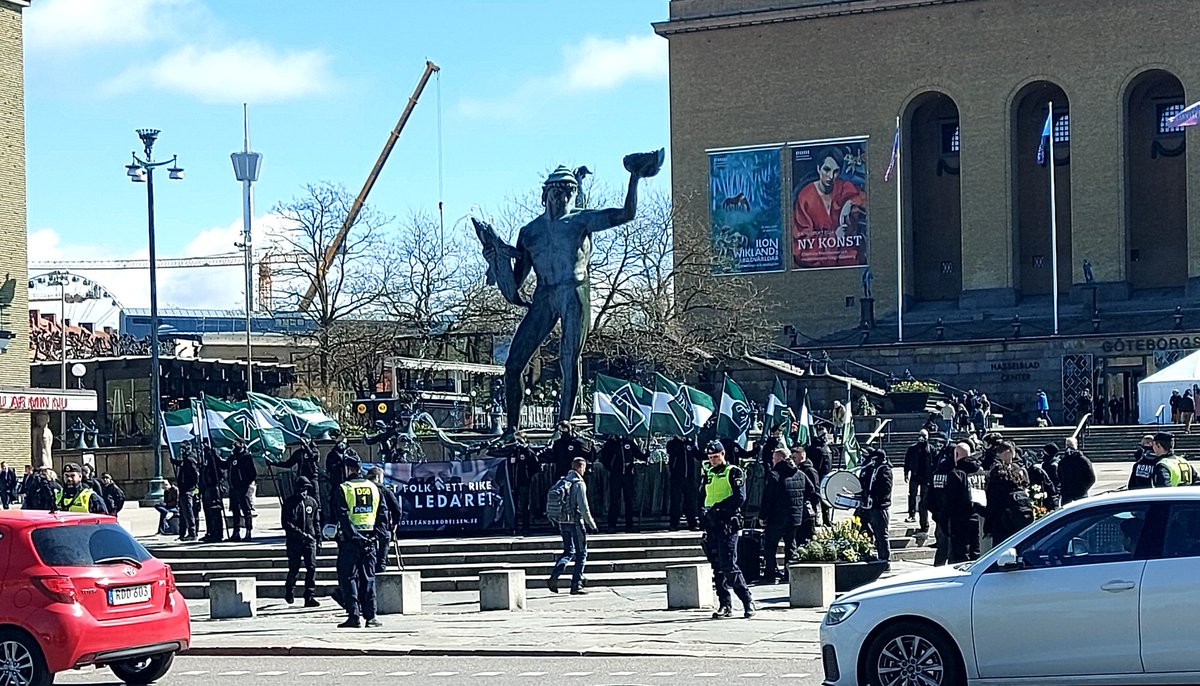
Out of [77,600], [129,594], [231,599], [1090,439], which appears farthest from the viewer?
[1090,439]

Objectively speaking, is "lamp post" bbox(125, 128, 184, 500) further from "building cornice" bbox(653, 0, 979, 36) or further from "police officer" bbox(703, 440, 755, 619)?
"building cornice" bbox(653, 0, 979, 36)

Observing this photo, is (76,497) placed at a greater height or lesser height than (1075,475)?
lesser

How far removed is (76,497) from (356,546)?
9773mm

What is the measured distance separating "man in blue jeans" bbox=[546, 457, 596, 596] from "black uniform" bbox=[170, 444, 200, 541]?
870 cm

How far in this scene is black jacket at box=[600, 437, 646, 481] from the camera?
25438 mm

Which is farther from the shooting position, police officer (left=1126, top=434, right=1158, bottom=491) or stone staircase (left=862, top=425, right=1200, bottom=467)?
stone staircase (left=862, top=425, right=1200, bottom=467)

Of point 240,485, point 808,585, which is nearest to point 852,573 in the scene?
point 808,585

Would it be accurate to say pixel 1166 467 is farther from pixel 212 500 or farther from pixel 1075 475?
pixel 212 500

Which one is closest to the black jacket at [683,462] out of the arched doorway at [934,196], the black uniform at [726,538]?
the black uniform at [726,538]

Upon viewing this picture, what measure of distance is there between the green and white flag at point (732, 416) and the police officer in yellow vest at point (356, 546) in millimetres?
8544

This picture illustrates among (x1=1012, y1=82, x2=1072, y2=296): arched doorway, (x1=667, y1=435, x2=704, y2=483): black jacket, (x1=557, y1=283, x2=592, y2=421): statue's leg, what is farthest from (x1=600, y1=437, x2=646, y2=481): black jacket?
(x1=1012, y1=82, x2=1072, y2=296): arched doorway

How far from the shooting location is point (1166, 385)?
162ft

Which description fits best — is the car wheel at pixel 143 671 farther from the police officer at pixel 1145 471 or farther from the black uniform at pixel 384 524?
the police officer at pixel 1145 471

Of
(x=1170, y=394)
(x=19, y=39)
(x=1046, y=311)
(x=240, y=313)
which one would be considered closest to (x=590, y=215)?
(x=1170, y=394)
